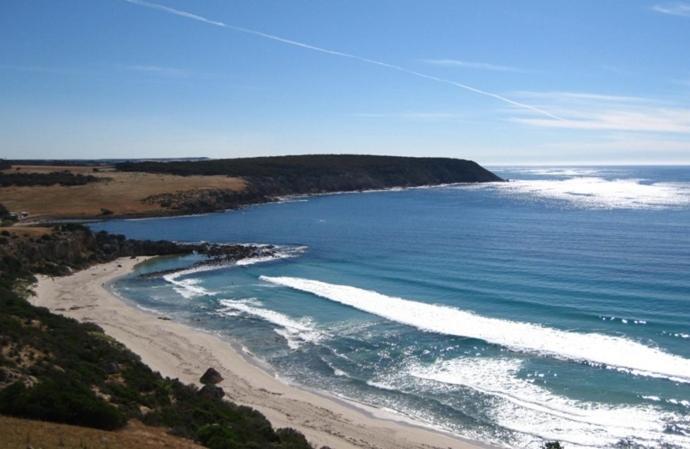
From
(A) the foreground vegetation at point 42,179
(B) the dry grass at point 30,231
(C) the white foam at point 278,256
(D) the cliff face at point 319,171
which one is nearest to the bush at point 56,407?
(B) the dry grass at point 30,231

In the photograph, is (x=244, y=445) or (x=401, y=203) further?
(x=401, y=203)

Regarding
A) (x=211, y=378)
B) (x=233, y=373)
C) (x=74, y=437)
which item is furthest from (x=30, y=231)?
(x=74, y=437)

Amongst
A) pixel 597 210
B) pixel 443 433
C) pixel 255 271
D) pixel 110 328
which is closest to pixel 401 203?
→ pixel 597 210

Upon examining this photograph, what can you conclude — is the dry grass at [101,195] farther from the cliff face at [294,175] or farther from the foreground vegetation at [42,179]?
the cliff face at [294,175]

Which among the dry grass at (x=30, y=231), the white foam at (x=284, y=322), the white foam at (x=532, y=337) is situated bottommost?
the white foam at (x=284, y=322)

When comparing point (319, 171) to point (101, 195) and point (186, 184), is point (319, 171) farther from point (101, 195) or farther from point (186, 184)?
point (101, 195)

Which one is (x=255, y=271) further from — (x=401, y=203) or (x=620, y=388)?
(x=401, y=203)
